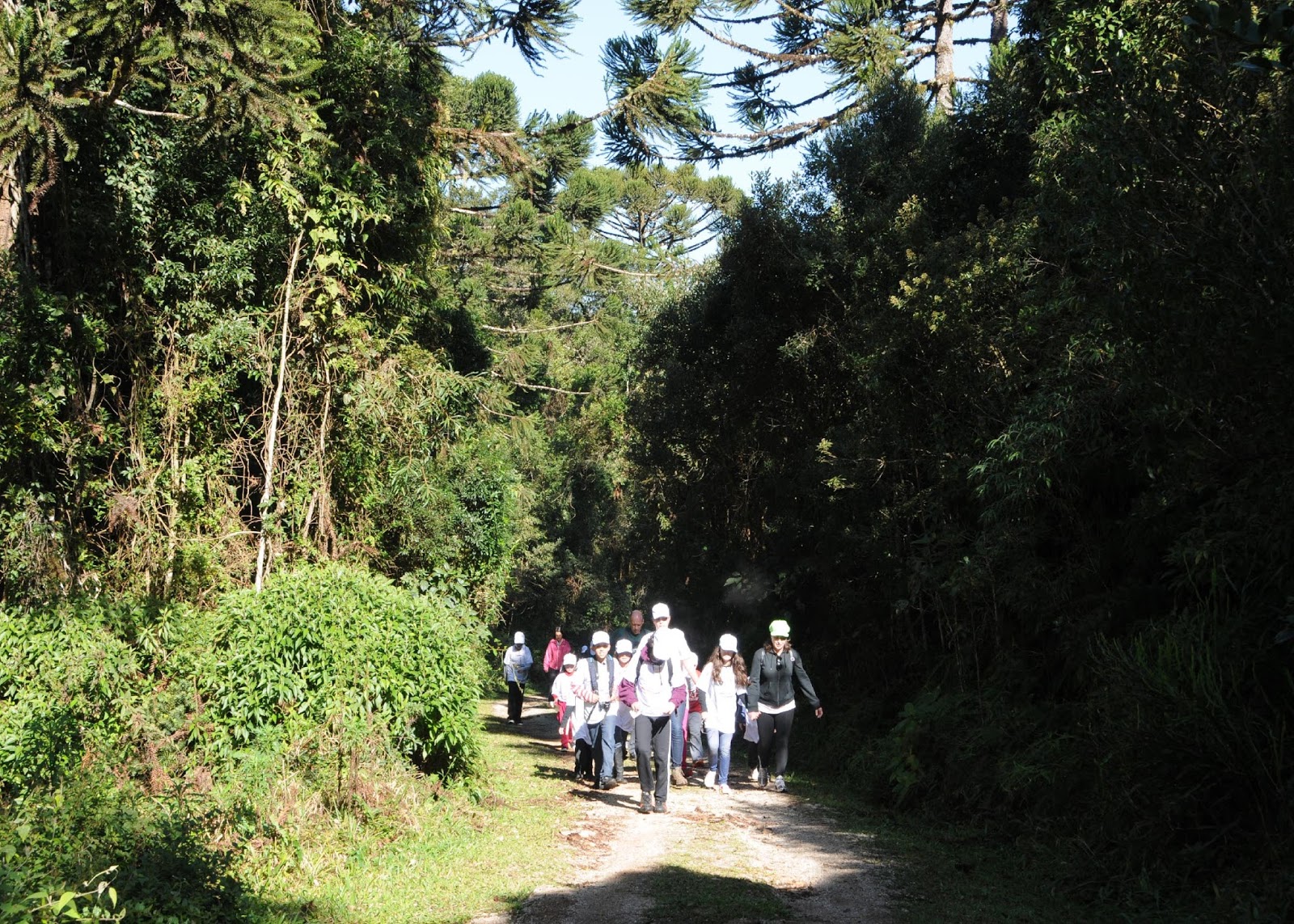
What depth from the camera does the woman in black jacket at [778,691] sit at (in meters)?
13.0

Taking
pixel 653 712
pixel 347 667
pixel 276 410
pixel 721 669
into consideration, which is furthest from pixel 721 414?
pixel 347 667

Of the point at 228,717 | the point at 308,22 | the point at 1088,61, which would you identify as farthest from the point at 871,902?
the point at 308,22

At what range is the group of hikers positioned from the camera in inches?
435

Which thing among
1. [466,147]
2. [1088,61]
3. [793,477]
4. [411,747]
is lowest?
[411,747]

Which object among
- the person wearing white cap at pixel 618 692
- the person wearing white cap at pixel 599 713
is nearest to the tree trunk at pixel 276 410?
the person wearing white cap at pixel 599 713

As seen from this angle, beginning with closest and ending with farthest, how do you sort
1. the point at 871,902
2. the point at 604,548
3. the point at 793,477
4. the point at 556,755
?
the point at 871,902
the point at 556,755
the point at 793,477
the point at 604,548

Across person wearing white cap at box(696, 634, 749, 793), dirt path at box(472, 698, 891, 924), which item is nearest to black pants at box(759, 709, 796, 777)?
person wearing white cap at box(696, 634, 749, 793)

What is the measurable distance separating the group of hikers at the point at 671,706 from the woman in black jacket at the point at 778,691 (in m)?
0.01

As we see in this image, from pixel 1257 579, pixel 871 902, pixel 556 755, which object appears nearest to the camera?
pixel 871 902

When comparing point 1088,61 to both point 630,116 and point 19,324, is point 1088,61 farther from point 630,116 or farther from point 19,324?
point 19,324

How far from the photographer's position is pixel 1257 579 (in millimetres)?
8070

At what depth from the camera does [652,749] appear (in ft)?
36.9

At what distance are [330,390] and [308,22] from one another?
517 cm

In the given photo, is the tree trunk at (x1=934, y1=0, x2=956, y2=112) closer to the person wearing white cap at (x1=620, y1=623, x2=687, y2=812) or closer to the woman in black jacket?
the woman in black jacket
